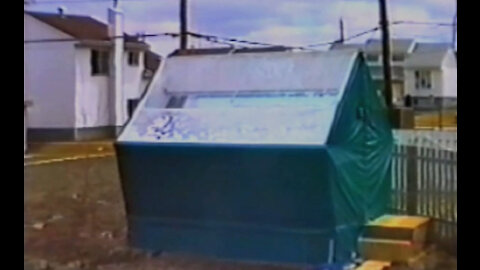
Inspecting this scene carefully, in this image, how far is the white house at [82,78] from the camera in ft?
9.59

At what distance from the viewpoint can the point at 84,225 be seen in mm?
3027

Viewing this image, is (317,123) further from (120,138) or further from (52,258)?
(52,258)

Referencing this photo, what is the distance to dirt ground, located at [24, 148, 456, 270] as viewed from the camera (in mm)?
2502

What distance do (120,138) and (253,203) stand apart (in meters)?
0.60

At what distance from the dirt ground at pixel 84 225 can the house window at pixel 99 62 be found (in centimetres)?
89

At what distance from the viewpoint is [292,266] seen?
8.02ft

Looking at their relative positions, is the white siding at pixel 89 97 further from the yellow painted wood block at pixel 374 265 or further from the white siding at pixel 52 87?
the yellow painted wood block at pixel 374 265

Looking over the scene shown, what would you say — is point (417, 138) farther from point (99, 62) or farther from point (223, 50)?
point (99, 62)

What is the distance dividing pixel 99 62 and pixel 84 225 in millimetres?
1843

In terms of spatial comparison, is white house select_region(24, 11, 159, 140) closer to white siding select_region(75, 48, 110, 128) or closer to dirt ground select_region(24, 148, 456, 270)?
white siding select_region(75, 48, 110, 128)

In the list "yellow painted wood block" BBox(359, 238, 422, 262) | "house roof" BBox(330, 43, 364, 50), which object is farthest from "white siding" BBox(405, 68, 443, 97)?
"yellow painted wood block" BBox(359, 238, 422, 262)

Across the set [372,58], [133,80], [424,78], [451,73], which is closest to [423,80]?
[424,78]

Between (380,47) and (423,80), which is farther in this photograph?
(380,47)

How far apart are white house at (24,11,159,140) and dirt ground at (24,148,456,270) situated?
0.62 ft
